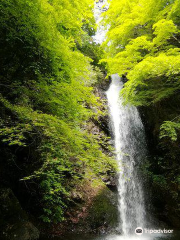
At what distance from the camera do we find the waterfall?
7017mm

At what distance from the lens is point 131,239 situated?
219 inches

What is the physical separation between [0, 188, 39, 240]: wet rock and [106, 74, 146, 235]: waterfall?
361 cm

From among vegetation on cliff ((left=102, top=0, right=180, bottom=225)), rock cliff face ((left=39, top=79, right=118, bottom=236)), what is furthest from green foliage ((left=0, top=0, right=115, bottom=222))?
vegetation on cliff ((left=102, top=0, right=180, bottom=225))

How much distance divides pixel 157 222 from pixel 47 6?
9025 millimetres

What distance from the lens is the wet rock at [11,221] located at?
3361mm

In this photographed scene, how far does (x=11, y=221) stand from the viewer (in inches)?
139

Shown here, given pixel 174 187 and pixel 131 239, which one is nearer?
pixel 131 239

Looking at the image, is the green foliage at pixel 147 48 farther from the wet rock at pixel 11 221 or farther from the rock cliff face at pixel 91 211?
the wet rock at pixel 11 221

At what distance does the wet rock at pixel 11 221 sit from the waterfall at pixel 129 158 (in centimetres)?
361

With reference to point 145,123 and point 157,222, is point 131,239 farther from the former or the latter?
point 145,123

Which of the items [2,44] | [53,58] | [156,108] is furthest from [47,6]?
[156,108]

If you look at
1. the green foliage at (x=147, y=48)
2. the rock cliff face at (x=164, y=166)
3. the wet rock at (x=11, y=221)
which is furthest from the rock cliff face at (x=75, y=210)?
the rock cliff face at (x=164, y=166)

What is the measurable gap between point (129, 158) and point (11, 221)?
660 centimetres

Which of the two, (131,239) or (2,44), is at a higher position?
(2,44)
